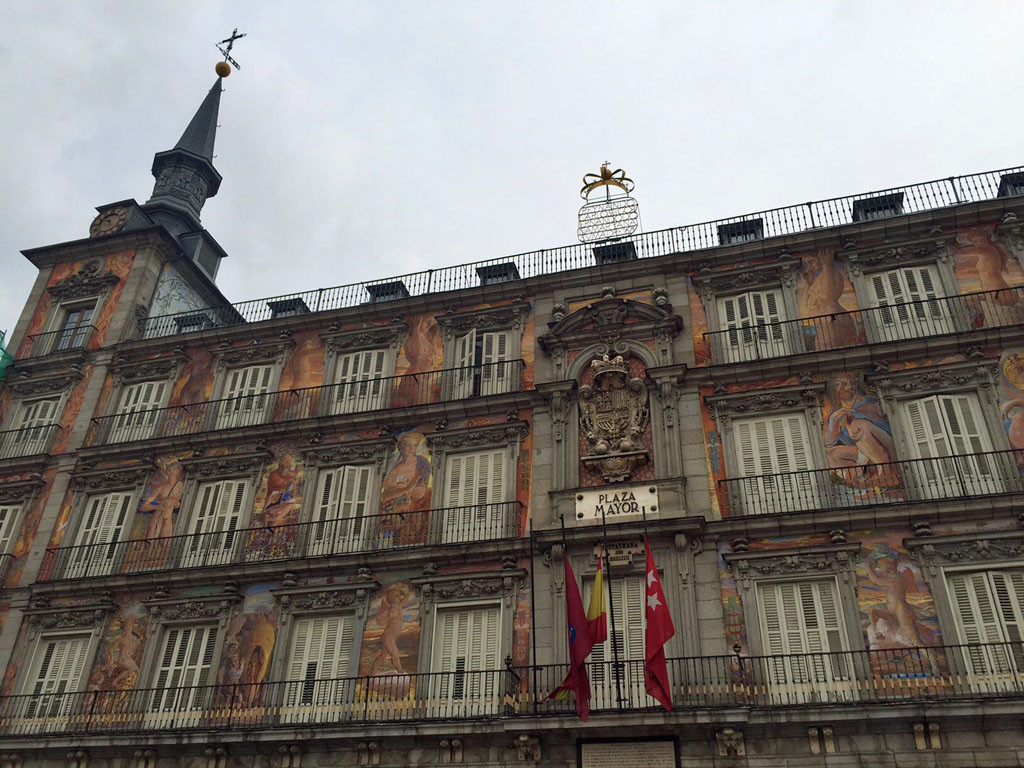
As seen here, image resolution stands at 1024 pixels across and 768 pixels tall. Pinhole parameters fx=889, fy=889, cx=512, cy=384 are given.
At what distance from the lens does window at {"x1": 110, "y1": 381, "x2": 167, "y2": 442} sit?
25.8 metres

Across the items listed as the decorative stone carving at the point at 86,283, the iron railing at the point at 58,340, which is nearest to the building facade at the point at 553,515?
the iron railing at the point at 58,340

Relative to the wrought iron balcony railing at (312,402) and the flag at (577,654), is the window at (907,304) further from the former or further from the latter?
the flag at (577,654)

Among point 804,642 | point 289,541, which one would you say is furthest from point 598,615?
point 289,541

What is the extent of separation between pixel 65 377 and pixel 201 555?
343 inches

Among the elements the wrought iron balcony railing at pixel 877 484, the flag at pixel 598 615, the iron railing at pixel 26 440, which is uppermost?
the iron railing at pixel 26 440

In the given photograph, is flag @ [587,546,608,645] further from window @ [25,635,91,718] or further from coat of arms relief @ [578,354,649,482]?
window @ [25,635,91,718]

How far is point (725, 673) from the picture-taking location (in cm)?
1744

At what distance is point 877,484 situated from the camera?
1891cm

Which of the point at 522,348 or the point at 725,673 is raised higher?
the point at 522,348

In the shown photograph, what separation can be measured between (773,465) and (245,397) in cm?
1460

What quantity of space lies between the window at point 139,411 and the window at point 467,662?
1129 cm

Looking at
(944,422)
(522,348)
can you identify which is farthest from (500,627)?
(944,422)

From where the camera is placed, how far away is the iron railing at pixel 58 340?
2819 cm

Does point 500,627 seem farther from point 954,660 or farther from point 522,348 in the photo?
point 954,660
